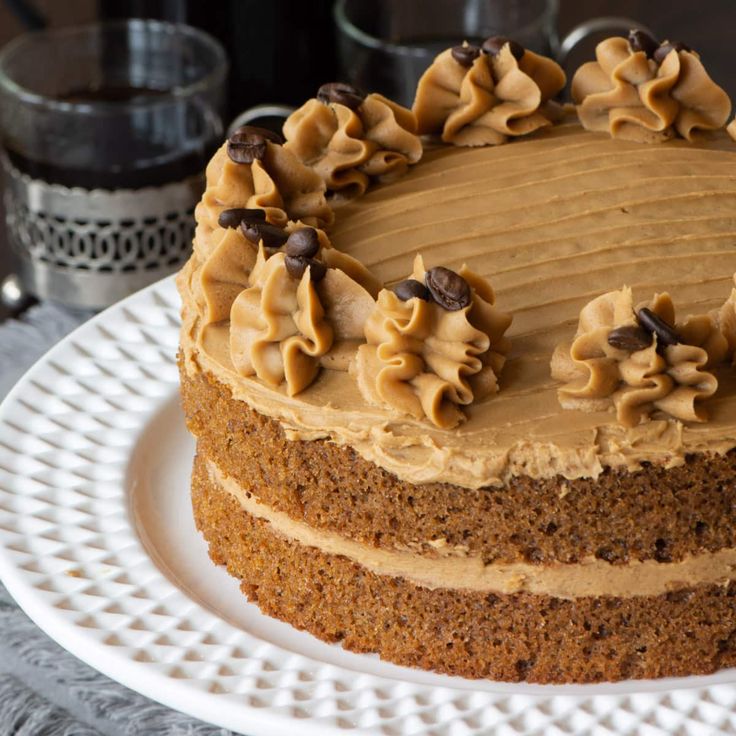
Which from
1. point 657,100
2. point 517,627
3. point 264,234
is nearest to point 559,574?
point 517,627

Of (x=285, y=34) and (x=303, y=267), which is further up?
(x=303, y=267)

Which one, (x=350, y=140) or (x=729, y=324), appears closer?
(x=729, y=324)

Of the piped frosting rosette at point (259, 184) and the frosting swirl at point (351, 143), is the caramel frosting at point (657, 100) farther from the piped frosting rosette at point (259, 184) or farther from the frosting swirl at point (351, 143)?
→ the piped frosting rosette at point (259, 184)

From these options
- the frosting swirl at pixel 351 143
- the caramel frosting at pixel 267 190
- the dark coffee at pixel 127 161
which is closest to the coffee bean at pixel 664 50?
the frosting swirl at pixel 351 143

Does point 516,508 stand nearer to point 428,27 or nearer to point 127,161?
point 127,161

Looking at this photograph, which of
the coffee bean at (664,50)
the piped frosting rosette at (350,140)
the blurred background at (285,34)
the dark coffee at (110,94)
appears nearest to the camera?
the piped frosting rosette at (350,140)

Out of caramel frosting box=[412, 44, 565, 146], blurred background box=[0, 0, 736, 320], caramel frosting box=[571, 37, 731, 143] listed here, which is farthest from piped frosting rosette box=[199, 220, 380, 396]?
blurred background box=[0, 0, 736, 320]

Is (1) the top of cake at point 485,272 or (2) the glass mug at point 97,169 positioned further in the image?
(2) the glass mug at point 97,169
